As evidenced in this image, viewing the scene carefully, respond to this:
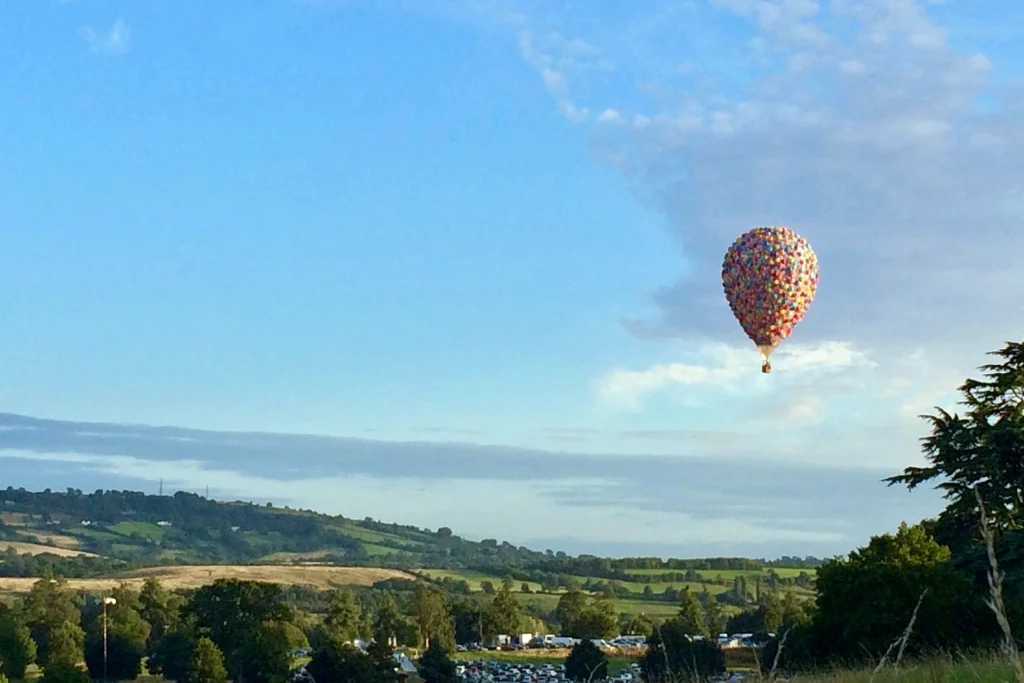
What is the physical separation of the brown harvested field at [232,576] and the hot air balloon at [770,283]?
5402 inches

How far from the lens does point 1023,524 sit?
36656 mm

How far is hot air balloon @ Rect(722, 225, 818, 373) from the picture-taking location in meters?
33.2

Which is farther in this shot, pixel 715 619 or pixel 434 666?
pixel 715 619

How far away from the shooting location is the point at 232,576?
16175 cm

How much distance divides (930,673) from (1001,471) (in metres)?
32.8

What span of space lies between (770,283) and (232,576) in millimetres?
140771

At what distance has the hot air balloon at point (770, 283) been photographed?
33.2 metres

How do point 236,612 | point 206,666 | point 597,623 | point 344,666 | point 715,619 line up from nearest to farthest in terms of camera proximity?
1. point 344,666
2. point 206,666
3. point 236,612
4. point 597,623
5. point 715,619

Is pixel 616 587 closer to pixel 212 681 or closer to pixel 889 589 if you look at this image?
pixel 212 681

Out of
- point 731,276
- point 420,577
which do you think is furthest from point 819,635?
point 420,577

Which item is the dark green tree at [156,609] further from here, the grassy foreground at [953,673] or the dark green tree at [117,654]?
the grassy foreground at [953,673]

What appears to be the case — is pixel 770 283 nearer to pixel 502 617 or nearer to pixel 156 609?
pixel 502 617

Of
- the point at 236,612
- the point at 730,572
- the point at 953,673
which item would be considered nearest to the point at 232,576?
the point at 730,572

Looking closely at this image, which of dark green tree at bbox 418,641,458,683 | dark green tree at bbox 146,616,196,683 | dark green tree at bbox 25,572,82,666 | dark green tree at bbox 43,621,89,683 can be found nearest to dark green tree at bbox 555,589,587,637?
dark green tree at bbox 146,616,196,683
